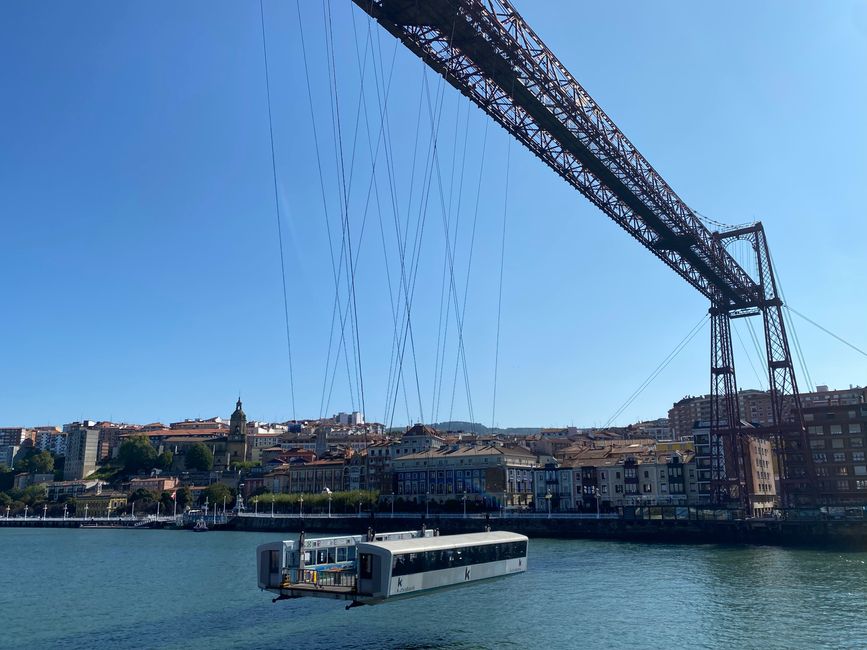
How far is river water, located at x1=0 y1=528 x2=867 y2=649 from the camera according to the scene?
701 inches

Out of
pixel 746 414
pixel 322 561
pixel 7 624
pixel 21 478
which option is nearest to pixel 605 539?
pixel 322 561

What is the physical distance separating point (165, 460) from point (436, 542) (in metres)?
116

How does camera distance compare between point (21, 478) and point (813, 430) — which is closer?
point (813, 430)

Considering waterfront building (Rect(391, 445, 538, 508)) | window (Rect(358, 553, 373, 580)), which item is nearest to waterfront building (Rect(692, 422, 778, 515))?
waterfront building (Rect(391, 445, 538, 508))

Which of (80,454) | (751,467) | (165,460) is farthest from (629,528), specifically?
(80,454)

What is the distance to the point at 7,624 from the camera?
2128cm

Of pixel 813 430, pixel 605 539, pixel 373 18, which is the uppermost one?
pixel 373 18

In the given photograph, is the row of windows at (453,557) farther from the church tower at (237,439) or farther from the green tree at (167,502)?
the church tower at (237,439)

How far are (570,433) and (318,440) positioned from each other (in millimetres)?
46429

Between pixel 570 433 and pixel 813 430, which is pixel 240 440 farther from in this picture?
pixel 813 430

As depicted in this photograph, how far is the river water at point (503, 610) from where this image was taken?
58.4 ft

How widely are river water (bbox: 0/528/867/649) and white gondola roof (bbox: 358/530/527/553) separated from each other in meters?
2.19

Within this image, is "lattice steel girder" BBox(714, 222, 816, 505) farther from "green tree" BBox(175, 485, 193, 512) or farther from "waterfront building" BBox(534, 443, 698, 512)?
"green tree" BBox(175, 485, 193, 512)

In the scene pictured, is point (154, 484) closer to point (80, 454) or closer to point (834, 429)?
point (80, 454)
